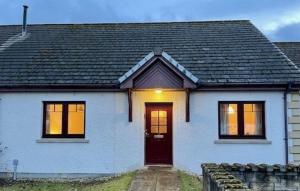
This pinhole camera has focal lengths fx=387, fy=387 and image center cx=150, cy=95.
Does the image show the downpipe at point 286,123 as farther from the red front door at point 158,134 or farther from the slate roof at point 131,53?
the red front door at point 158,134

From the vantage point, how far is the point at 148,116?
1542 centimetres

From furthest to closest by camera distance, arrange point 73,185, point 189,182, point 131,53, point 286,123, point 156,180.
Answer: point 131,53, point 286,123, point 73,185, point 156,180, point 189,182

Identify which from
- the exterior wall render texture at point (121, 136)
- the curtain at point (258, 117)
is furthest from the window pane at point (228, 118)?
the curtain at point (258, 117)

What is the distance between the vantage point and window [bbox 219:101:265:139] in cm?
1496

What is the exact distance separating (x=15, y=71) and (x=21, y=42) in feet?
10.8

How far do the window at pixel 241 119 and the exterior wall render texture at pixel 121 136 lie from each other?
26 cm

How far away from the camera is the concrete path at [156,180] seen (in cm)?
1173

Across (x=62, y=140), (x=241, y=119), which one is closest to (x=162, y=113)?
(x=241, y=119)

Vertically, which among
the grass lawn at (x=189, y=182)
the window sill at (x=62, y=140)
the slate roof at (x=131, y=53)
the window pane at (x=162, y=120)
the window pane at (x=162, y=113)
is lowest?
the grass lawn at (x=189, y=182)

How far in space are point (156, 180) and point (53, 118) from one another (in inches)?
205

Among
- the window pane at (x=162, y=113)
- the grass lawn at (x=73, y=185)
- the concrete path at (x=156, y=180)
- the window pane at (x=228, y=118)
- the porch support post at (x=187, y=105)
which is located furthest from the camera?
the window pane at (x=162, y=113)

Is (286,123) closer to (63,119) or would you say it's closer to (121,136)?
(121,136)

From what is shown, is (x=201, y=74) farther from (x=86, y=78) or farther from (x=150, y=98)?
(x=86, y=78)

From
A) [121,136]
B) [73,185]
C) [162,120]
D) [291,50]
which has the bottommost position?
[73,185]
